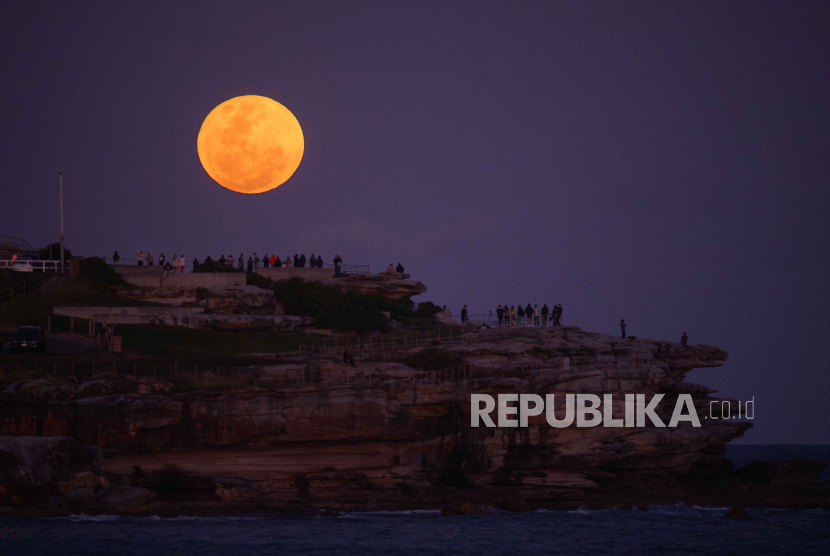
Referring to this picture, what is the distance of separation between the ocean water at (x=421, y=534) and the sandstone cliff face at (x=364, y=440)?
2.55 metres

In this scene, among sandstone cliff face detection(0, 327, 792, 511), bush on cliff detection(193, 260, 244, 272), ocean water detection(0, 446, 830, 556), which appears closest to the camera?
ocean water detection(0, 446, 830, 556)

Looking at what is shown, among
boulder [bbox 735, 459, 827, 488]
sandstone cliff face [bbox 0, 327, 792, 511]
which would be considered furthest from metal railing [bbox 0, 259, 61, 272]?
boulder [bbox 735, 459, 827, 488]

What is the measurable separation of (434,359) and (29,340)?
966 inches

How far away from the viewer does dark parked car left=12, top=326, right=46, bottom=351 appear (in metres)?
49.4

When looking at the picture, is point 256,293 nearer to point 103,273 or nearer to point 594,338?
point 103,273

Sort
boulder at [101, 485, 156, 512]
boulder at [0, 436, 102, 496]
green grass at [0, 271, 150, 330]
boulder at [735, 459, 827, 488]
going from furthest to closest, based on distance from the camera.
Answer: green grass at [0, 271, 150, 330], boulder at [735, 459, 827, 488], boulder at [101, 485, 156, 512], boulder at [0, 436, 102, 496]

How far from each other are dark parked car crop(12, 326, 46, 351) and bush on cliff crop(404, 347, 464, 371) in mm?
22286

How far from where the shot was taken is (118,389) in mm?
44438

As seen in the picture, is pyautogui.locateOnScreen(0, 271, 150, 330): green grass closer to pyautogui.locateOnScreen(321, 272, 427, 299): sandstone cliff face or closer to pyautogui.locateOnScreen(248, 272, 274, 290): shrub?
pyautogui.locateOnScreen(248, 272, 274, 290): shrub

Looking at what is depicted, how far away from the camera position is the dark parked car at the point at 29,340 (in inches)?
1946

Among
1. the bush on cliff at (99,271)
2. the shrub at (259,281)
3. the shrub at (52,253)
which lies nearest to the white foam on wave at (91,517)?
the bush on cliff at (99,271)

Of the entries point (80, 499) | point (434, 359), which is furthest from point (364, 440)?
point (80, 499)

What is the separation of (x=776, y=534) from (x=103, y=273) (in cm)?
Answer: 5218

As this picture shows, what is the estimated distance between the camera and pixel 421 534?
125ft
